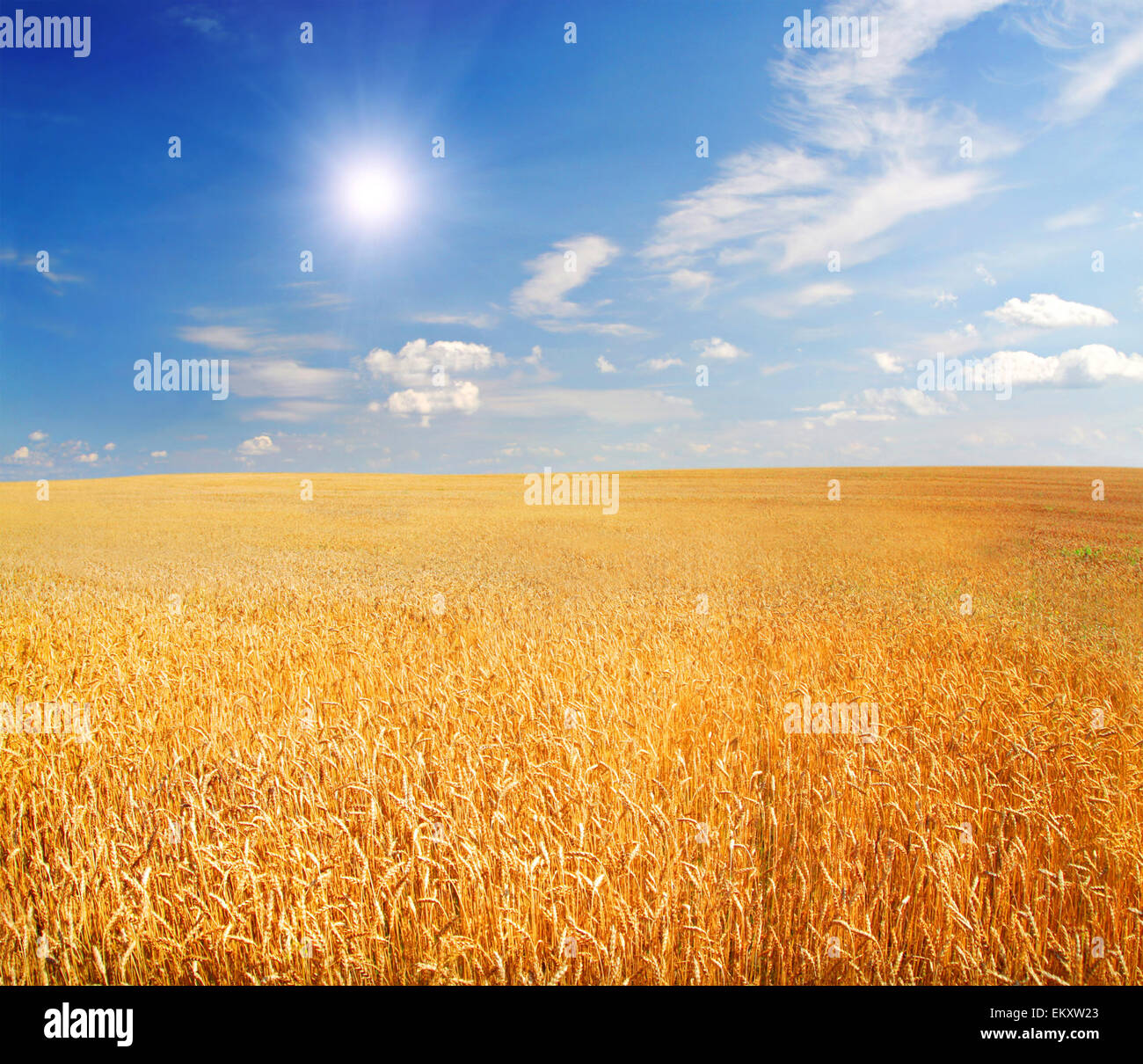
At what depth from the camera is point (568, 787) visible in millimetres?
3631

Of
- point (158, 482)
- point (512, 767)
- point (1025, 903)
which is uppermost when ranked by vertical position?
point (158, 482)

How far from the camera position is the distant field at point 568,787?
2.62m

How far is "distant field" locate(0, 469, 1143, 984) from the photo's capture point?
2615 millimetres

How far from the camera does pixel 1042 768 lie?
428 cm

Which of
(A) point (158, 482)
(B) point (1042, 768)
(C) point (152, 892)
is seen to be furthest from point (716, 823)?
(A) point (158, 482)

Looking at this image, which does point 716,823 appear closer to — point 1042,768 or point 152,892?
point 1042,768

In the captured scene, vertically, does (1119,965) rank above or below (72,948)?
below

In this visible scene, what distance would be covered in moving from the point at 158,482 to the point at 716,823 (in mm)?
77401

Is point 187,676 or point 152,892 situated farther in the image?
point 187,676

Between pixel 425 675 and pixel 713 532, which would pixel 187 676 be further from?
pixel 713 532

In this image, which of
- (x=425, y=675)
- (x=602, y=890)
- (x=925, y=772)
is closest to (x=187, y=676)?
(x=425, y=675)
